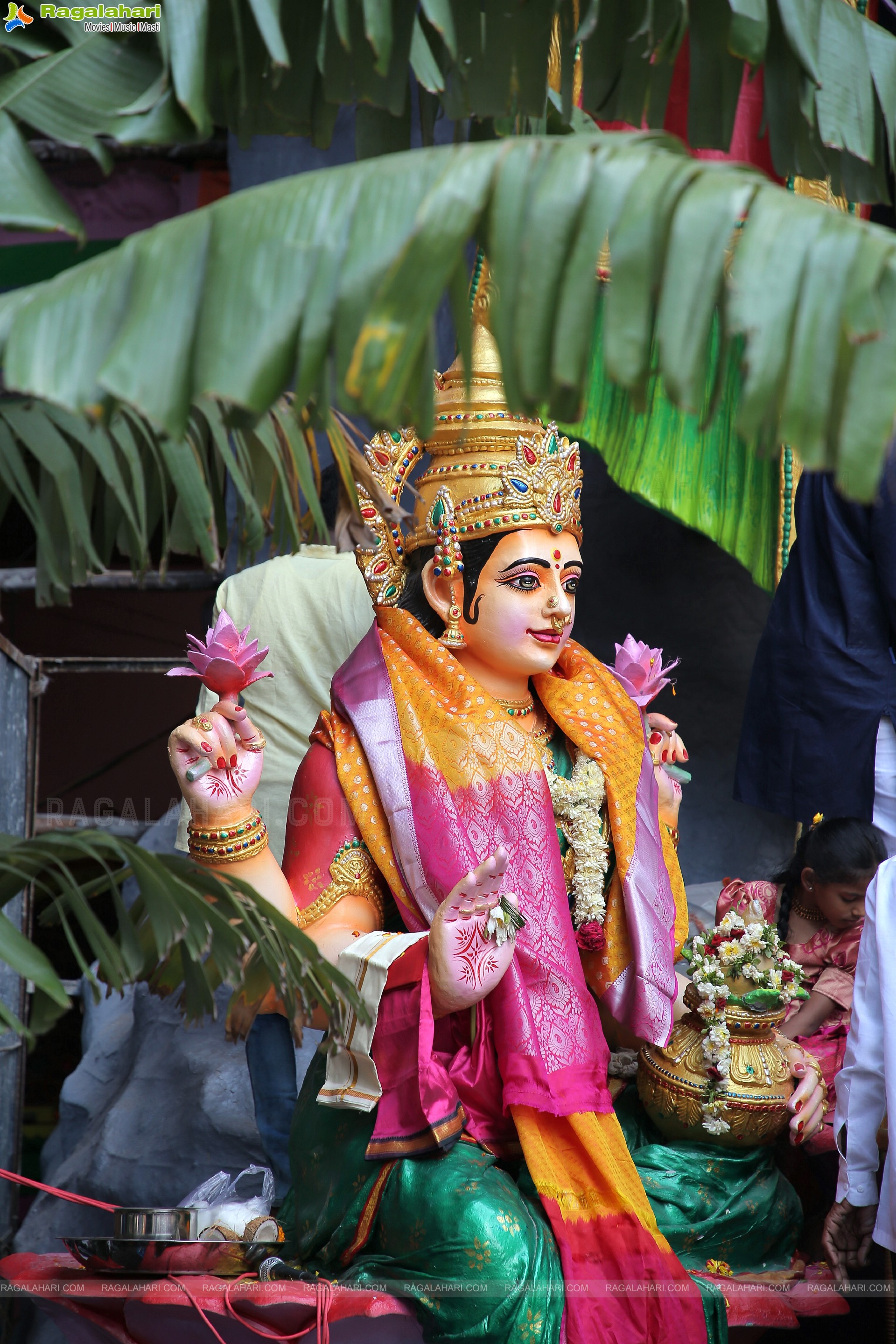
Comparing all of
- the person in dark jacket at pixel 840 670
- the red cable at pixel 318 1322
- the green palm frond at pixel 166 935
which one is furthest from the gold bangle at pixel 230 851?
the person in dark jacket at pixel 840 670

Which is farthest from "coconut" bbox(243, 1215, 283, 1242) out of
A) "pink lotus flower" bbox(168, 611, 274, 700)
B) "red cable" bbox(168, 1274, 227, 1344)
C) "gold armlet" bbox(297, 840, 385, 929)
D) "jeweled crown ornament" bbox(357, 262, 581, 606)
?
"jeweled crown ornament" bbox(357, 262, 581, 606)

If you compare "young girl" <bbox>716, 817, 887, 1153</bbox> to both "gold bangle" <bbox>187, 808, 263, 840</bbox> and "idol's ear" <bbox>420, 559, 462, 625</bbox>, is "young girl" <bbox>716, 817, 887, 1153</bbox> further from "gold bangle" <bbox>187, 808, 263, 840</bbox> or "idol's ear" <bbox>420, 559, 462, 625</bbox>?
"gold bangle" <bbox>187, 808, 263, 840</bbox>

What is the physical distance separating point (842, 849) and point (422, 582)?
129 cm

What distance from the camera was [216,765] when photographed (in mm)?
2811

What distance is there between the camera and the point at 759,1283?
9.74 feet

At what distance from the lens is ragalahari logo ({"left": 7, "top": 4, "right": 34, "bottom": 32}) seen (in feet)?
8.12

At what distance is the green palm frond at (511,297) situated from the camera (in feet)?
5.06

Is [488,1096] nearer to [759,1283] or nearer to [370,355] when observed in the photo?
[759,1283]

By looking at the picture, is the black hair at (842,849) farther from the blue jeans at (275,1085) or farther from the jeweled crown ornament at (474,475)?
the blue jeans at (275,1085)

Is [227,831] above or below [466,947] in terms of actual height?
above

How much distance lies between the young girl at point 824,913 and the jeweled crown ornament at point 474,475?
3.52ft

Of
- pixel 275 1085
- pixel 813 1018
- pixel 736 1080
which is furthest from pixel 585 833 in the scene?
pixel 275 1085

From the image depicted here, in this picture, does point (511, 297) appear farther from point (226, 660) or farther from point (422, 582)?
point (422, 582)

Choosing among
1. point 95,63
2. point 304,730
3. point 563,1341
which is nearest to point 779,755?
point 304,730
